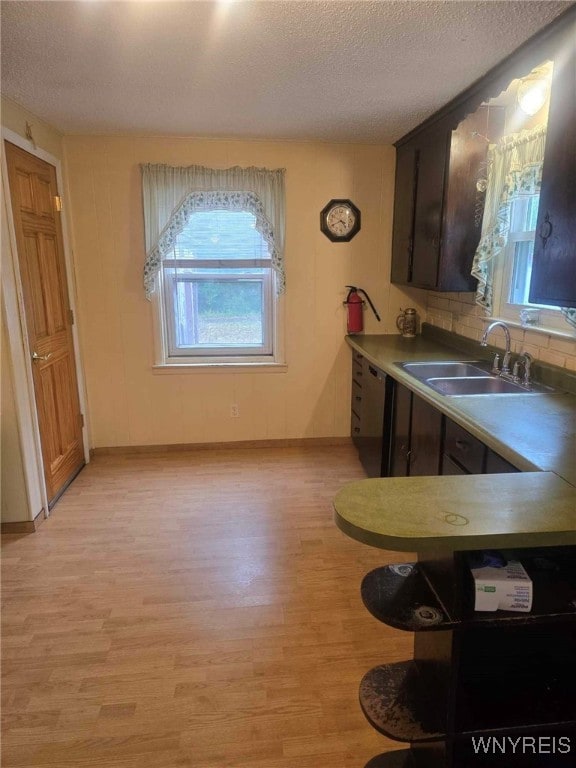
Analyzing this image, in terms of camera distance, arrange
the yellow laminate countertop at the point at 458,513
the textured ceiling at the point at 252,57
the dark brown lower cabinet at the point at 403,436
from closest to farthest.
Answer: the yellow laminate countertop at the point at 458,513, the textured ceiling at the point at 252,57, the dark brown lower cabinet at the point at 403,436

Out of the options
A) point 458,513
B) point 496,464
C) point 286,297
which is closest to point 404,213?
point 286,297

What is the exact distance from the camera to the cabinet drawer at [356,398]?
3.68 meters

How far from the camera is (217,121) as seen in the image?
3.10 m

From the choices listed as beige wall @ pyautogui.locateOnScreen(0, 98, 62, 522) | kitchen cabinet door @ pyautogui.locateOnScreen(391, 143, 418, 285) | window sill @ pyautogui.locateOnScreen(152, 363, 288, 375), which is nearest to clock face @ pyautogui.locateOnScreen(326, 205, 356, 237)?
kitchen cabinet door @ pyautogui.locateOnScreen(391, 143, 418, 285)

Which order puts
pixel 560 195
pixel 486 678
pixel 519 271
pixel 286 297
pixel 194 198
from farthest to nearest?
pixel 286 297
pixel 194 198
pixel 519 271
pixel 560 195
pixel 486 678

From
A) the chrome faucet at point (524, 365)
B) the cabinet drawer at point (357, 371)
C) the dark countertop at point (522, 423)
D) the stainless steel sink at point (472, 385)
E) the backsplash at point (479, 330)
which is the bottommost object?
the cabinet drawer at point (357, 371)

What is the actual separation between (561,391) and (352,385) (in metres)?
1.91

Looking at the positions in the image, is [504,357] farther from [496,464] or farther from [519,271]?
[496,464]

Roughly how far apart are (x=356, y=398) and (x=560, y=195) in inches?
90.0

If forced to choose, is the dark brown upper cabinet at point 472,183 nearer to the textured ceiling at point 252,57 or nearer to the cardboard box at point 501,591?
the textured ceiling at point 252,57

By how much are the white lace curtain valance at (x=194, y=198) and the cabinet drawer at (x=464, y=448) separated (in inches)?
84.9

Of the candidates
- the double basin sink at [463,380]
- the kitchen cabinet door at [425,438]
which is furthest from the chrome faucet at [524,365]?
the kitchen cabinet door at [425,438]

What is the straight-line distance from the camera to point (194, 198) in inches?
139

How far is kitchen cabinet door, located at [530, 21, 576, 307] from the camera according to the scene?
5.50 ft
